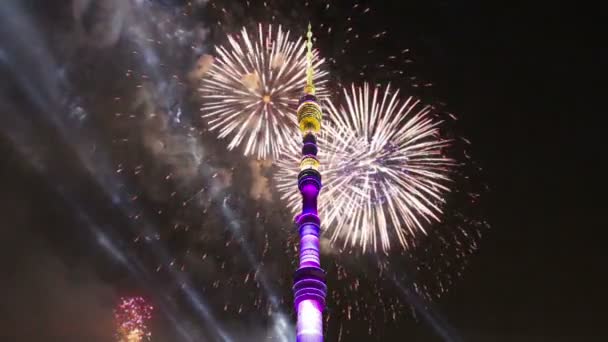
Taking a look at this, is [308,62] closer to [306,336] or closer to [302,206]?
[302,206]

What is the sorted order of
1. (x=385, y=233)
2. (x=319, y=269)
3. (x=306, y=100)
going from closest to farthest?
(x=385, y=233) < (x=319, y=269) < (x=306, y=100)

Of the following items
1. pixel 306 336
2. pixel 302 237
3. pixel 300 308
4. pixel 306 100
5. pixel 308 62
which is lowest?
pixel 306 336

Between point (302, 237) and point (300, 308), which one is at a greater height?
point (302, 237)

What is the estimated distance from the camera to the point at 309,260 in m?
62.4

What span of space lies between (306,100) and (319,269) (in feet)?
67.6

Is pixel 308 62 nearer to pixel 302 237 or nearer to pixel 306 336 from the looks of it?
pixel 302 237

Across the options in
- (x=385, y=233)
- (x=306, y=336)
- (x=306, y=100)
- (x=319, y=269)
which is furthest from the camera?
(x=306, y=100)

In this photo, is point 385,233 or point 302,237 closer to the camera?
point 385,233

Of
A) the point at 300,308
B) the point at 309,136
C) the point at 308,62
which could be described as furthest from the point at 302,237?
the point at 308,62

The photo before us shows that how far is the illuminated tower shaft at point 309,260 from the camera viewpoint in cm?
5925

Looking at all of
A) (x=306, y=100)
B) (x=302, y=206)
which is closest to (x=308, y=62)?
(x=306, y=100)

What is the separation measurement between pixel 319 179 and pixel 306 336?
16.8 metres

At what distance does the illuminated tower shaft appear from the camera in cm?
5925

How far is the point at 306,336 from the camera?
57.6 meters
